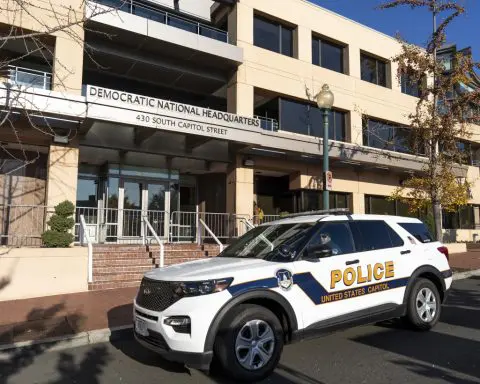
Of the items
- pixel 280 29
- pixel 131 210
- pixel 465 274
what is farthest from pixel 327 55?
pixel 131 210

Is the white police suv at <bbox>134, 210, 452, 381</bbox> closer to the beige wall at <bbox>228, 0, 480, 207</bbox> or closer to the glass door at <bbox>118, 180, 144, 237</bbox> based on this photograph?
the glass door at <bbox>118, 180, 144, 237</bbox>

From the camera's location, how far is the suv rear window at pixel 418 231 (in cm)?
690

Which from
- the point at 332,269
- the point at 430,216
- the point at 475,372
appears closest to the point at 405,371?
the point at 475,372

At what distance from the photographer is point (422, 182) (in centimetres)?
1407

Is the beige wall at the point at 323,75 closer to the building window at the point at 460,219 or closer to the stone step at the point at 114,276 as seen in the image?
the building window at the point at 460,219

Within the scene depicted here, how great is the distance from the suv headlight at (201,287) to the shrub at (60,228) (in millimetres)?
6892

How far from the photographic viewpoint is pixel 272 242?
586 centimetres

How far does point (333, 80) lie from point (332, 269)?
1451 centimetres

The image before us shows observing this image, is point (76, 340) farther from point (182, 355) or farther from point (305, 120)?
point (305, 120)

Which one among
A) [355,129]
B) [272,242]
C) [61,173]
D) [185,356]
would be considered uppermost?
[355,129]

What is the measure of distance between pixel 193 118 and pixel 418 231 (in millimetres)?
8129

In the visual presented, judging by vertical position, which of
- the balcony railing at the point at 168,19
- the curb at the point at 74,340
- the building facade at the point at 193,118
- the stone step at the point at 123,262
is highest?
the balcony railing at the point at 168,19

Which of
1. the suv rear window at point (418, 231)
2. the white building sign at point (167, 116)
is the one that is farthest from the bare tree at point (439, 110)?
the suv rear window at point (418, 231)

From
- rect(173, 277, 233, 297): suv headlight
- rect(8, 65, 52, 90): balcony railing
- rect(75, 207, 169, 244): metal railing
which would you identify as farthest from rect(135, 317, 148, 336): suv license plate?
rect(8, 65, 52, 90): balcony railing
